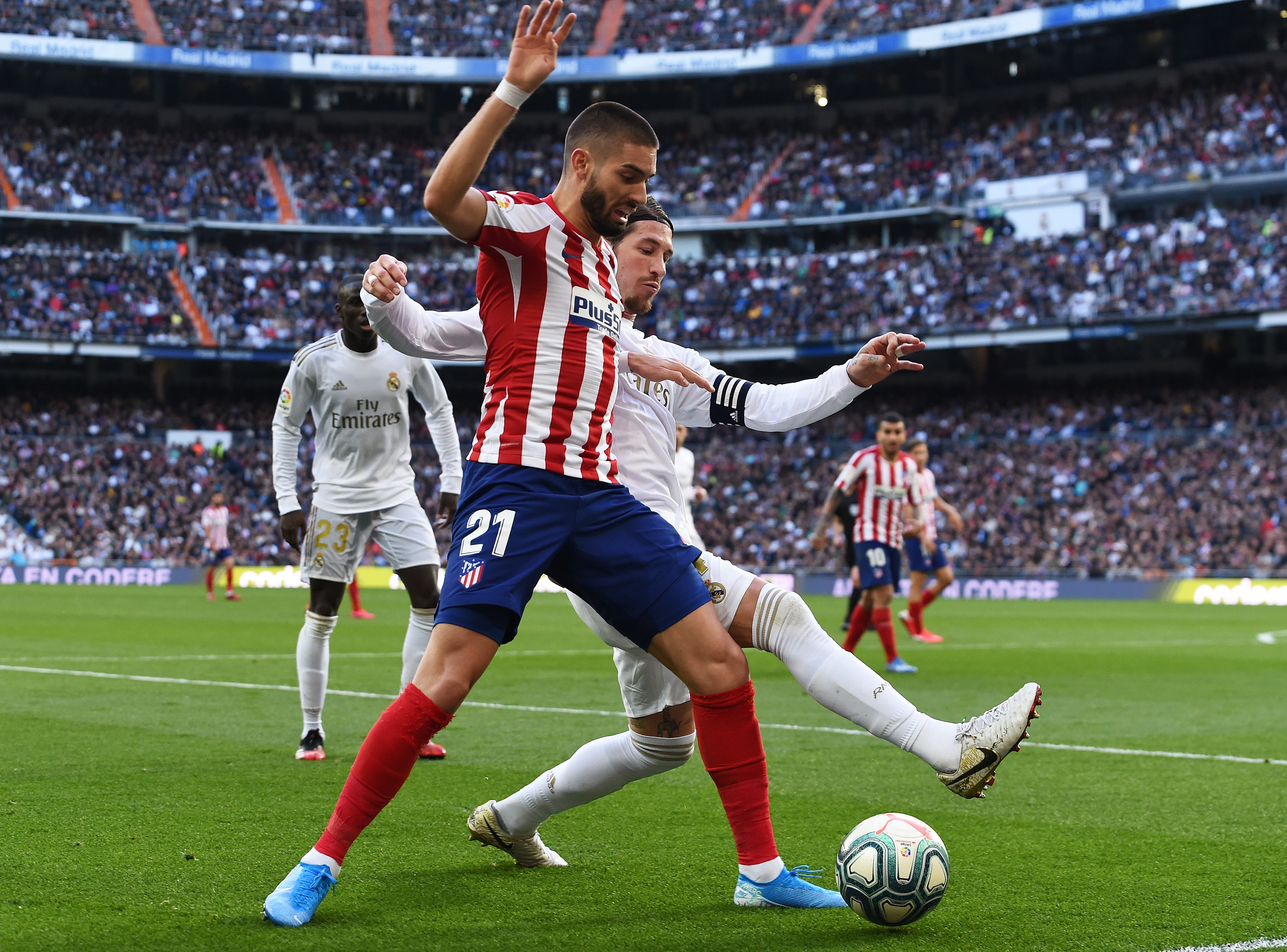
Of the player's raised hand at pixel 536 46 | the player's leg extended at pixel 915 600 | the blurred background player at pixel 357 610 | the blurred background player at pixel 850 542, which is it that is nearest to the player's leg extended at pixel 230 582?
the blurred background player at pixel 357 610

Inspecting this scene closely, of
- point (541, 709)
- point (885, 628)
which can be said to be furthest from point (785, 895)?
point (885, 628)

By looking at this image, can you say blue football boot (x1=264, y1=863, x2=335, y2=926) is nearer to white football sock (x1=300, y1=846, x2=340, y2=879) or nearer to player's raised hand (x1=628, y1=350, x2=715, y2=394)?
white football sock (x1=300, y1=846, x2=340, y2=879)

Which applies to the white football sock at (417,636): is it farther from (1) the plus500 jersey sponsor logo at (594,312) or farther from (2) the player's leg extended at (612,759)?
(1) the plus500 jersey sponsor logo at (594,312)

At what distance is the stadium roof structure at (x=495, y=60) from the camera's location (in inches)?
1587

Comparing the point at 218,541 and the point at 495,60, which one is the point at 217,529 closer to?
the point at 218,541

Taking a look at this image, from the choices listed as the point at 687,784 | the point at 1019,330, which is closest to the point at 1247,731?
the point at 687,784

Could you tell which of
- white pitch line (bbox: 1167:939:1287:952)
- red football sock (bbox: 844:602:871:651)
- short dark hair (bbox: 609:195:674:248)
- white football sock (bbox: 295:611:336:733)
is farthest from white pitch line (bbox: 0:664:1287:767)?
short dark hair (bbox: 609:195:674:248)

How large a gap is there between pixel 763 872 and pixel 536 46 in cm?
246

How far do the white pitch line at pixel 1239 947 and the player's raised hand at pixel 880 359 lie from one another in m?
1.84

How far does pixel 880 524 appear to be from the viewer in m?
12.5

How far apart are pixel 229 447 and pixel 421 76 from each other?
45.6 ft

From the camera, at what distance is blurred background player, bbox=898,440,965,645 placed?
1564 centimetres

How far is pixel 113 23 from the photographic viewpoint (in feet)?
145

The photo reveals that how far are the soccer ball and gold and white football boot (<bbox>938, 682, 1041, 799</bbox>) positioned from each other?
0.21m
